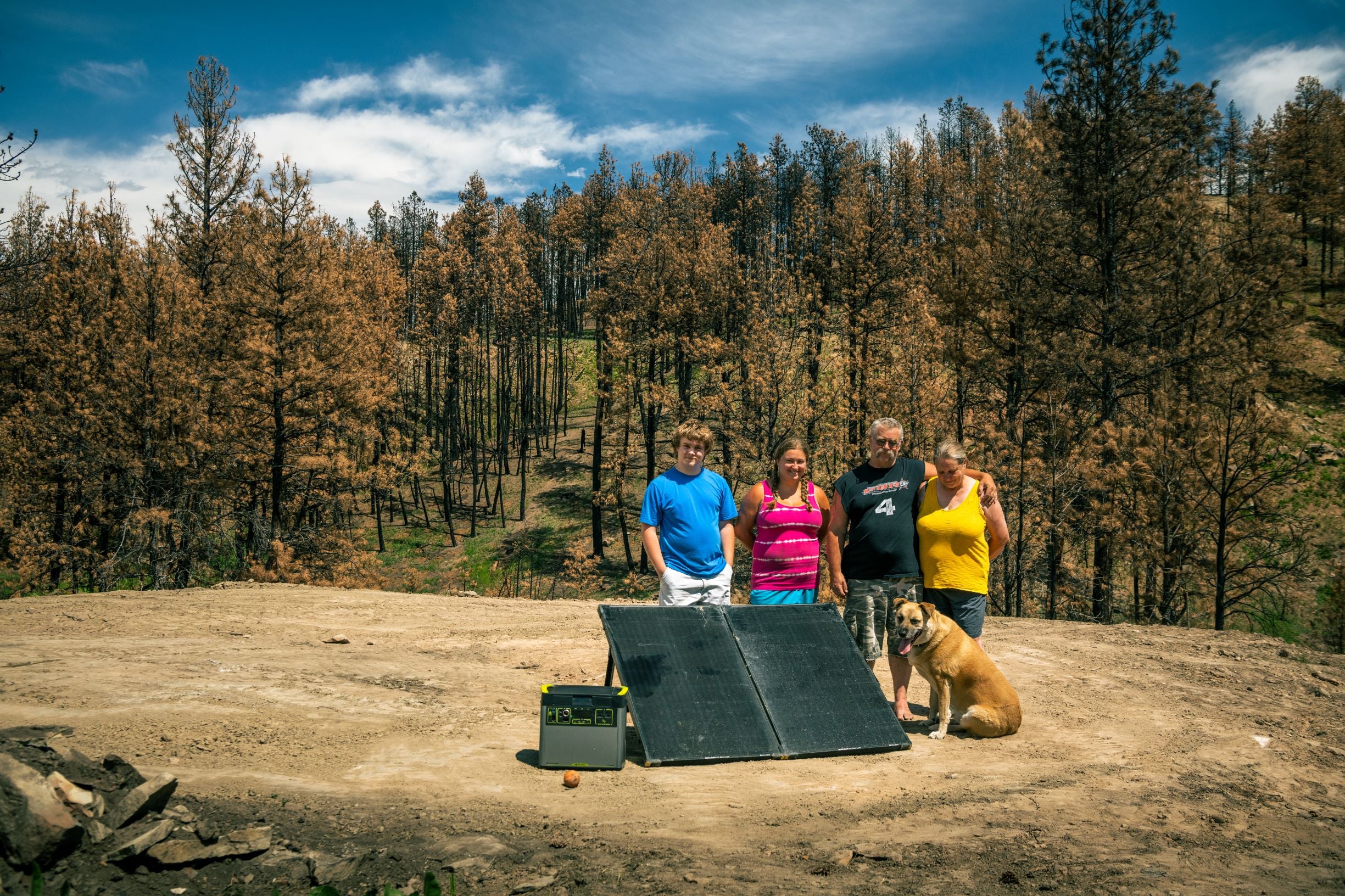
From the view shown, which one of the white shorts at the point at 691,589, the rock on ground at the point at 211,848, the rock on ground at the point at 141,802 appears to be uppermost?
the white shorts at the point at 691,589

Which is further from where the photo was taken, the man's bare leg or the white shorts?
the man's bare leg

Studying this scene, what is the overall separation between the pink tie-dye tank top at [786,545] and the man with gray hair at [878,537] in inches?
7.8

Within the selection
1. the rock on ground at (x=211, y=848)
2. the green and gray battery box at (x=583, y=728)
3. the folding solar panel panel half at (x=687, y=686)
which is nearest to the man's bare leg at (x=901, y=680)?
the folding solar panel panel half at (x=687, y=686)

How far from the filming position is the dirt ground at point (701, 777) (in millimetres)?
3795

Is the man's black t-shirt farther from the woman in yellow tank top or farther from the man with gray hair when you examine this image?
the woman in yellow tank top

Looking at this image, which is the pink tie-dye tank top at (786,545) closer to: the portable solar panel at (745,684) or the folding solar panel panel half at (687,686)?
the portable solar panel at (745,684)

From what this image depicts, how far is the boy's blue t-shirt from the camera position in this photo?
5906mm

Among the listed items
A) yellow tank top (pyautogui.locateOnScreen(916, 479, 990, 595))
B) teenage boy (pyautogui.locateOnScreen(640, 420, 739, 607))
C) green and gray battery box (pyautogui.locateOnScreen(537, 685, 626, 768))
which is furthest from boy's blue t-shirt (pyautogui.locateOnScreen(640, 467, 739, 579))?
yellow tank top (pyautogui.locateOnScreen(916, 479, 990, 595))

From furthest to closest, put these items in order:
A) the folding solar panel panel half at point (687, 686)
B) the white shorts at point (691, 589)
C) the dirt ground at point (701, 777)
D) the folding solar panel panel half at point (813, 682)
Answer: the white shorts at point (691, 589) < the folding solar panel panel half at point (813, 682) < the folding solar panel panel half at point (687, 686) < the dirt ground at point (701, 777)

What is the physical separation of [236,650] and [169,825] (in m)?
5.67

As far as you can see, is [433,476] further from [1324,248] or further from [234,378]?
[1324,248]

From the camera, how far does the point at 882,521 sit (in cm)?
620

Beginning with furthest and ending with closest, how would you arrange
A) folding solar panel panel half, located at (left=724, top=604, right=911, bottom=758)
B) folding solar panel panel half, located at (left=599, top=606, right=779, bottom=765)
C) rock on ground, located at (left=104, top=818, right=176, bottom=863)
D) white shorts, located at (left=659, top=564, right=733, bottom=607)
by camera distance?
white shorts, located at (left=659, top=564, right=733, bottom=607) < folding solar panel panel half, located at (left=724, top=604, right=911, bottom=758) < folding solar panel panel half, located at (left=599, top=606, right=779, bottom=765) < rock on ground, located at (left=104, top=818, right=176, bottom=863)

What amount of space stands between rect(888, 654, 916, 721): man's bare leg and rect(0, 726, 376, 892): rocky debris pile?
176 inches
